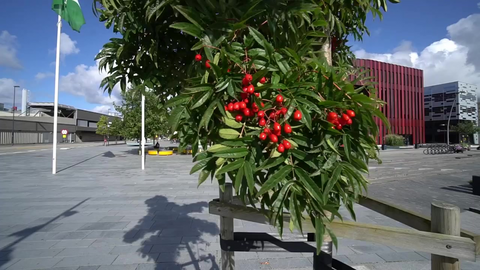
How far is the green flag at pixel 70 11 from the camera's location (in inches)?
423

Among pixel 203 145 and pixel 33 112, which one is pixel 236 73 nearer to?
pixel 203 145

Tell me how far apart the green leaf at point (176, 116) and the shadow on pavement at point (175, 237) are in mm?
3207

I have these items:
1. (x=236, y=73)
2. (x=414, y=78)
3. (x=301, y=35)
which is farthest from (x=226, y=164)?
(x=414, y=78)

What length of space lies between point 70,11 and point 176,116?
13281 millimetres

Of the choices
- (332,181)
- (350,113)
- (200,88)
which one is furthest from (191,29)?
(332,181)

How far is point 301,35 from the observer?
136 centimetres

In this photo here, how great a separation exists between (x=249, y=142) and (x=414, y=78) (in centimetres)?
6007

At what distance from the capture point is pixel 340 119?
3.33 feet

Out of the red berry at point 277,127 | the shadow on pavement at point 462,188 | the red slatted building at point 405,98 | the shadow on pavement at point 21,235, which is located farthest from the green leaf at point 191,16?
the red slatted building at point 405,98

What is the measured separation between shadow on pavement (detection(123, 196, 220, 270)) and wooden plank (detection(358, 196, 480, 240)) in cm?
263

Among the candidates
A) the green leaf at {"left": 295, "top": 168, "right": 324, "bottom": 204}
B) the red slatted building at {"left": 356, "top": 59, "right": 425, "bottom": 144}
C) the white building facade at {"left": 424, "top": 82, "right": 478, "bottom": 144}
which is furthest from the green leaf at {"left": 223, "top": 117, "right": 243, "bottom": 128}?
the white building facade at {"left": 424, "top": 82, "right": 478, "bottom": 144}

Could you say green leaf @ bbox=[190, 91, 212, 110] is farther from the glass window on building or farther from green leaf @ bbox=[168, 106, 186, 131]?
the glass window on building

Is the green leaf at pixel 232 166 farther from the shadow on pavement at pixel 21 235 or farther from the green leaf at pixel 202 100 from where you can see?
the shadow on pavement at pixel 21 235

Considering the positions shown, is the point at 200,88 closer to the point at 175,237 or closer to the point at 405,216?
the point at 405,216
